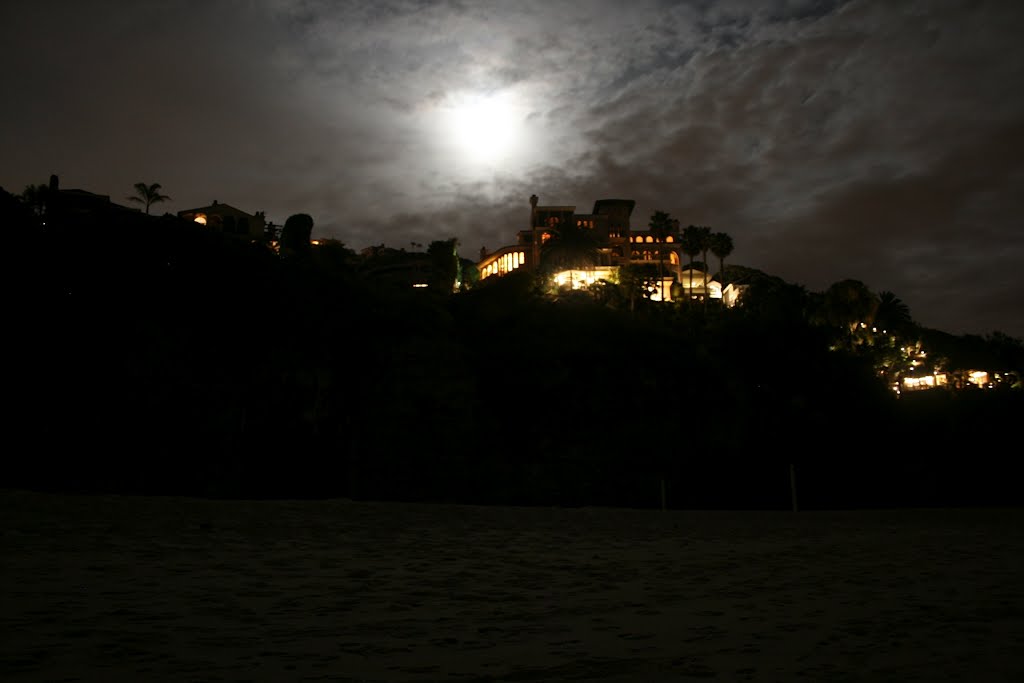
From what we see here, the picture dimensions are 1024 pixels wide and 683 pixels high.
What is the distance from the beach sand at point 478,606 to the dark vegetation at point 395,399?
13.3 meters

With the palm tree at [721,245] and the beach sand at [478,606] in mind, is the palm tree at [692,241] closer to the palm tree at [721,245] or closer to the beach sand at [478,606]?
the palm tree at [721,245]

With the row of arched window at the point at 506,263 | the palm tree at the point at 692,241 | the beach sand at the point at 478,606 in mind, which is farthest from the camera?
the row of arched window at the point at 506,263

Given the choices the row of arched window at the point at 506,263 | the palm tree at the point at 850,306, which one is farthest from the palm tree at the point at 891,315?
the row of arched window at the point at 506,263

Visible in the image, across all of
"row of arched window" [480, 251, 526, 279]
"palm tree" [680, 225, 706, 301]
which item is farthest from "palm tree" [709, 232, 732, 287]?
"row of arched window" [480, 251, 526, 279]

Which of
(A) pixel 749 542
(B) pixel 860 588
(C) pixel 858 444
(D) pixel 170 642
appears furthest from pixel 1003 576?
(C) pixel 858 444

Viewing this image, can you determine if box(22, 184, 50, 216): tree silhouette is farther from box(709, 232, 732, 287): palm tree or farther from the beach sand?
box(709, 232, 732, 287): palm tree

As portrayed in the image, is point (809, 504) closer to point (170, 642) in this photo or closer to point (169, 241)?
point (169, 241)

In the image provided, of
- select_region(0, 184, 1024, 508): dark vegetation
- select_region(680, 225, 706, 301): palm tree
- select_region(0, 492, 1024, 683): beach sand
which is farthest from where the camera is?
select_region(680, 225, 706, 301): palm tree

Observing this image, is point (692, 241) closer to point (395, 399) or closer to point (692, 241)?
point (692, 241)

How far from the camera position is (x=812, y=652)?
588cm

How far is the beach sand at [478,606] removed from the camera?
5199 millimetres

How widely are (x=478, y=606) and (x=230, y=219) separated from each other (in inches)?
2607

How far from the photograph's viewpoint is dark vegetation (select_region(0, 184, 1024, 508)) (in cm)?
2791

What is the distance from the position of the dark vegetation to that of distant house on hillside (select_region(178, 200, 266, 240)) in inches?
1259
